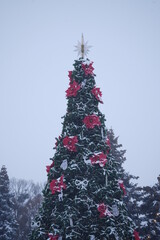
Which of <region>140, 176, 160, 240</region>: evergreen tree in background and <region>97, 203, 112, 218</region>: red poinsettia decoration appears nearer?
<region>97, 203, 112, 218</region>: red poinsettia decoration

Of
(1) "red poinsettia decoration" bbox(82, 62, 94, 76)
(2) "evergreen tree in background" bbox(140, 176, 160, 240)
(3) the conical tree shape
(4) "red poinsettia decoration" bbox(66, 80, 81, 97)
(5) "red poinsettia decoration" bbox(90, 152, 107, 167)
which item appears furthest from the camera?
(2) "evergreen tree in background" bbox(140, 176, 160, 240)

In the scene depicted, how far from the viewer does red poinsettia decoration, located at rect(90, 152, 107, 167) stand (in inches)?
325

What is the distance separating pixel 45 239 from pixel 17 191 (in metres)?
43.4

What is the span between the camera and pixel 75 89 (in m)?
9.61

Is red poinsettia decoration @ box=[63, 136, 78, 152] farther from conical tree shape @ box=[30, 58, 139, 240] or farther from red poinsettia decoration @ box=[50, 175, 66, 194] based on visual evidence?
red poinsettia decoration @ box=[50, 175, 66, 194]

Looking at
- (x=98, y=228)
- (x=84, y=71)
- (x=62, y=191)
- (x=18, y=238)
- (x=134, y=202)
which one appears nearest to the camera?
(x=98, y=228)

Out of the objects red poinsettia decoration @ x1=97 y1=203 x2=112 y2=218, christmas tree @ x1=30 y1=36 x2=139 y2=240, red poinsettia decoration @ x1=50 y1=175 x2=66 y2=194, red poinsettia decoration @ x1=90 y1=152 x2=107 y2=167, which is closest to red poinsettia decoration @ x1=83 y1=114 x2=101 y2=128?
christmas tree @ x1=30 y1=36 x2=139 y2=240

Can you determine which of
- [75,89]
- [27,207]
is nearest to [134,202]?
[75,89]

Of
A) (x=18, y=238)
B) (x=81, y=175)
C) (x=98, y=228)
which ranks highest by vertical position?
(x=81, y=175)

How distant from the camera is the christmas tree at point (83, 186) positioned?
743cm

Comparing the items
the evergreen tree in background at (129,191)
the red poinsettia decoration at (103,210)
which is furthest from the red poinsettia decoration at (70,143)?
the evergreen tree in background at (129,191)

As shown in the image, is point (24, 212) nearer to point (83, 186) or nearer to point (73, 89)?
point (83, 186)

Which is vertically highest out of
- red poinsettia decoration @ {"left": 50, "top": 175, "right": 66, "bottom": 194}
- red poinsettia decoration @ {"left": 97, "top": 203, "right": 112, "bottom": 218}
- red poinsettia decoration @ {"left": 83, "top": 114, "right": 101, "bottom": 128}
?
red poinsettia decoration @ {"left": 83, "top": 114, "right": 101, "bottom": 128}

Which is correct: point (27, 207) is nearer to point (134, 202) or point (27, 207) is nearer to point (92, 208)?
point (134, 202)
